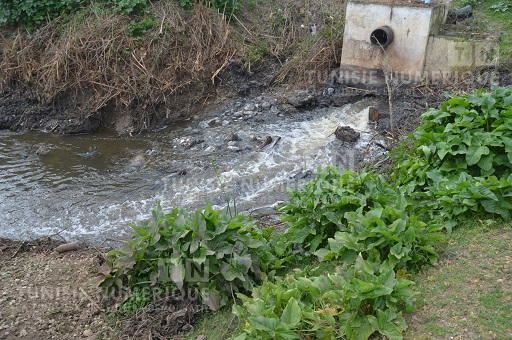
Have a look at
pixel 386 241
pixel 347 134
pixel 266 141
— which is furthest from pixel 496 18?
pixel 386 241

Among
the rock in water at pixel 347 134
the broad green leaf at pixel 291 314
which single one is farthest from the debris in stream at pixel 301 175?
the broad green leaf at pixel 291 314

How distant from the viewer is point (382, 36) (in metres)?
8.71

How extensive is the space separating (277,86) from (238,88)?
0.69 metres

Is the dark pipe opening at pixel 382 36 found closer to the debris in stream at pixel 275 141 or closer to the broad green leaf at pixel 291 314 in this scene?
the debris in stream at pixel 275 141

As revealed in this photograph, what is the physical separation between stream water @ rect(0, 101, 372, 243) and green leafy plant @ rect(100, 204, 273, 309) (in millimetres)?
1981

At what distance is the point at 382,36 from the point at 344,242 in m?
5.85

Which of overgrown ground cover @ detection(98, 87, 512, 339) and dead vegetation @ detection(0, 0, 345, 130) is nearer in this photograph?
overgrown ground cover @ detection(98, 87, 512, 339)

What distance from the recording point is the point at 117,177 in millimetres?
7379

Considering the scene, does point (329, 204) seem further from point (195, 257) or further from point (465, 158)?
point (465, 158)

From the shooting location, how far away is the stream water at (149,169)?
6.44 metres

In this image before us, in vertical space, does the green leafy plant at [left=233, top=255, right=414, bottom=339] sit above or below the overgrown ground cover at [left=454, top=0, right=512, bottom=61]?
below


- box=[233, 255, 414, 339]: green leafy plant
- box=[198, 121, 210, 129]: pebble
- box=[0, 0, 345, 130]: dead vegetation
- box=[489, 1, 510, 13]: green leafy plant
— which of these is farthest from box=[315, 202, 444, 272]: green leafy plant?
box=[489, 1, 510, 13]: green leafy plant

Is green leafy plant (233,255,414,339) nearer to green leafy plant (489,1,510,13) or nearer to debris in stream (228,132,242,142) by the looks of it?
debris in stream (228,132,242,142)

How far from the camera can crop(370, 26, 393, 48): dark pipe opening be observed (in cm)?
862
